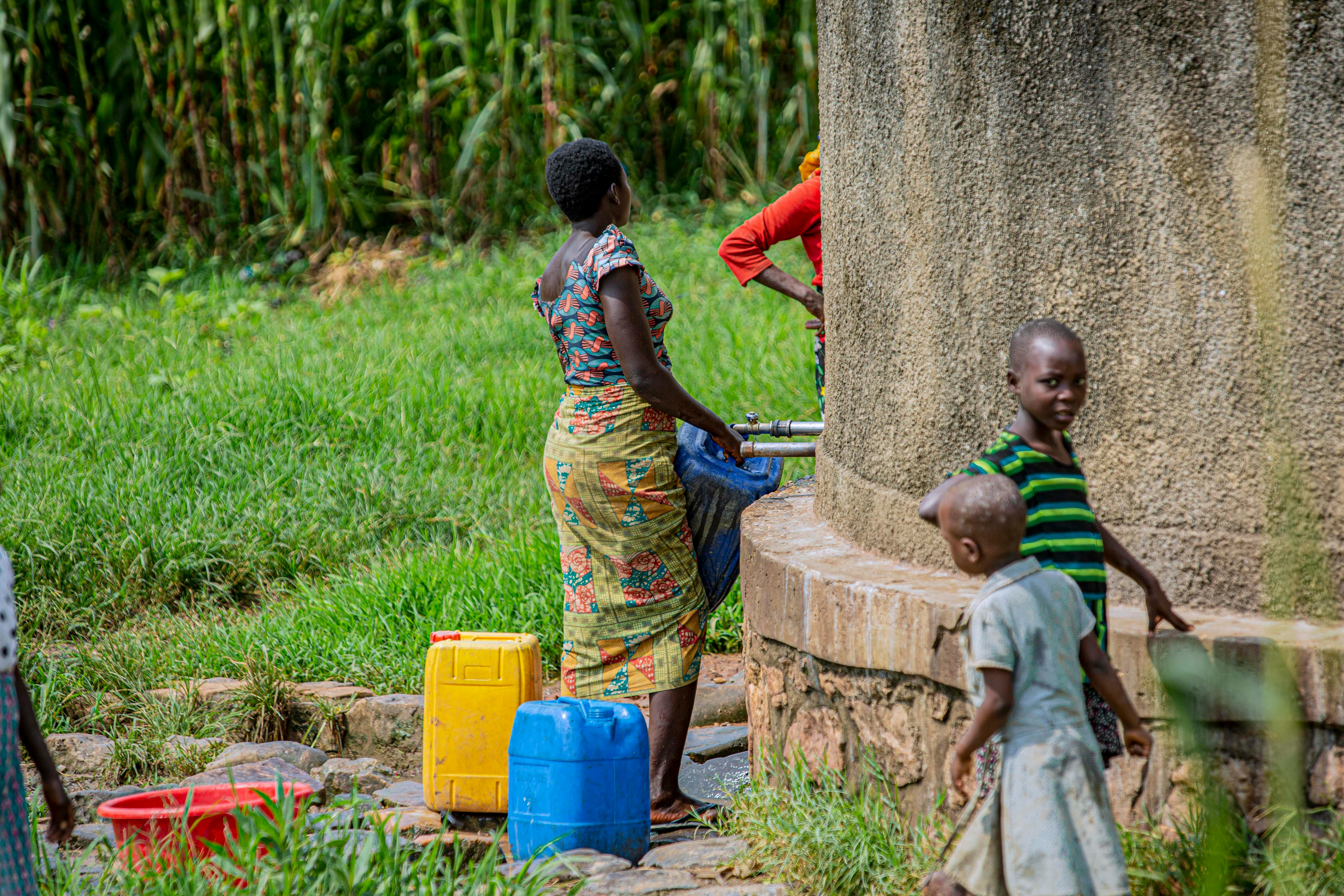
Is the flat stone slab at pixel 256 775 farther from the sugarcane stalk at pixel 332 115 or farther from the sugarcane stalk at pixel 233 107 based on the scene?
the sugarcane stalk at pixel 233 107

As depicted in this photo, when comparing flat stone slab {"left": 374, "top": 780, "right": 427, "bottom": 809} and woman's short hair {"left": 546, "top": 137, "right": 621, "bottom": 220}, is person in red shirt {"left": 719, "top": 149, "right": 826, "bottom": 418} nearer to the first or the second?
woman's short hair {"left": 546, "top": 137, "right": 621, "bottom": 220}

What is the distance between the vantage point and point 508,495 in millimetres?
5793

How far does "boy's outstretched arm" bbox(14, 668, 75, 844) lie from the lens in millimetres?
2281

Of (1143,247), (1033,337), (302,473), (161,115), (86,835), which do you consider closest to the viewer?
(1033,337)

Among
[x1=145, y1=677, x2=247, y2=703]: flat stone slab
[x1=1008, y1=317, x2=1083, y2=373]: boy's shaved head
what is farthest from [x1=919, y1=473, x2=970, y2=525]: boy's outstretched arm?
[x1=145, y1=677, x2=247, y2=703]: flat stone slab

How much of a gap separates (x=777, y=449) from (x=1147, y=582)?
48.4 inches

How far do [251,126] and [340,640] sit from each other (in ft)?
19.7

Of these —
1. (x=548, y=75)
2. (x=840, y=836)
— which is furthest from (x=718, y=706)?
(x=548, y=75)

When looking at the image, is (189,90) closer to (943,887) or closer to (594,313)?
(594,313)

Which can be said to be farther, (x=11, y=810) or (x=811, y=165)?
(x=811, y=165)

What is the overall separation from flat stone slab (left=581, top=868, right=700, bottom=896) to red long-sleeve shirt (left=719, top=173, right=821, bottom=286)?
6.80 feet

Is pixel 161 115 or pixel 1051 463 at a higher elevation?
pixel 161 115

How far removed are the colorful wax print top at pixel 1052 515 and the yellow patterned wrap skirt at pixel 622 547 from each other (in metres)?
1.19

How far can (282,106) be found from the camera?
9.15 metres
